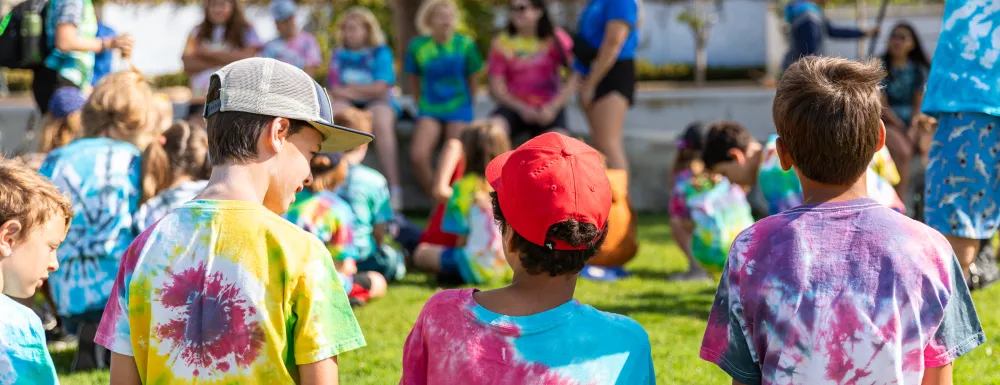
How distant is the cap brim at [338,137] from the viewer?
99.5 inches

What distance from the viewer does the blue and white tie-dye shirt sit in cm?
399

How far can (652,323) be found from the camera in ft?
17.0

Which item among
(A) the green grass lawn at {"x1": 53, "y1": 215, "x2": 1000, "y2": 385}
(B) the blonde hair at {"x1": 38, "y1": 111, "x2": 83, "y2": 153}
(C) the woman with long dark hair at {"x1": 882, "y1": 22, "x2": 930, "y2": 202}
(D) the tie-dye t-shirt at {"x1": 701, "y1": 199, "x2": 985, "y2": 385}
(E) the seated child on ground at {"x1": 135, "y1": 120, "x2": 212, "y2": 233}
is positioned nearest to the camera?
(D) the tie-dye t-shirt at {"x1": 701, "y1": 199, "x2": 985, "y2": 385}

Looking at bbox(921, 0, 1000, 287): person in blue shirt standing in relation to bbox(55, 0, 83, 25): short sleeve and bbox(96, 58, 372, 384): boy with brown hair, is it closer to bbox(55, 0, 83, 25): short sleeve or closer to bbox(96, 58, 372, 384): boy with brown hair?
bbox(96, 58, 372, 384): boy with brown hair

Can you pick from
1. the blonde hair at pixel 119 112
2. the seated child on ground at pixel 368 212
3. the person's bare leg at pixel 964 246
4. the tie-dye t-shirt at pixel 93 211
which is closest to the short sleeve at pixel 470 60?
the seated child on ground at pixel 368 212

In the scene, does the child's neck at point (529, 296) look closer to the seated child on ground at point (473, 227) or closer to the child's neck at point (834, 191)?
the child's neck at point (834, 191)

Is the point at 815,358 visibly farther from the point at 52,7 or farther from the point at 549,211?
the point at 52,7

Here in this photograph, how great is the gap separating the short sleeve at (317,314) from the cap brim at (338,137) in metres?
0.28

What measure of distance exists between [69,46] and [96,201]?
2136 millimetres

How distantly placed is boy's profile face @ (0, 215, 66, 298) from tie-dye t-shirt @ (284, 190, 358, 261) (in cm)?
290

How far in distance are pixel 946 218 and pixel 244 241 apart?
276cm

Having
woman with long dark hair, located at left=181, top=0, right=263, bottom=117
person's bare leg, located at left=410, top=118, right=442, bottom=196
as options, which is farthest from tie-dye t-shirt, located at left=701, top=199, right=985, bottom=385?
person's bare leg, located at left=410, top=118, right=442, bottom=196

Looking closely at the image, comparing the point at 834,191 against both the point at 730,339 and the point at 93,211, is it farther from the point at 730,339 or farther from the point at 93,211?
the point at 93,211

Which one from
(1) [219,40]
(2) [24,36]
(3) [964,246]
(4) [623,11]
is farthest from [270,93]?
(1) [219,40]
